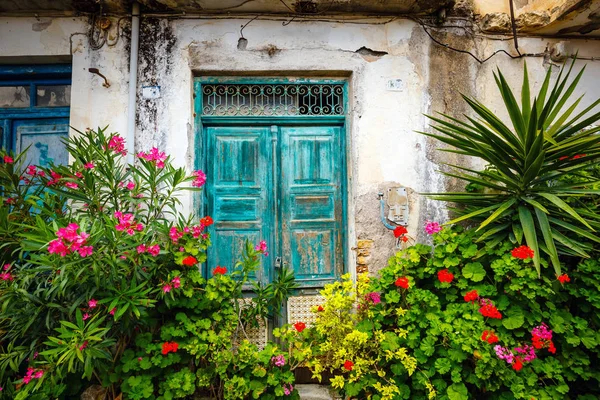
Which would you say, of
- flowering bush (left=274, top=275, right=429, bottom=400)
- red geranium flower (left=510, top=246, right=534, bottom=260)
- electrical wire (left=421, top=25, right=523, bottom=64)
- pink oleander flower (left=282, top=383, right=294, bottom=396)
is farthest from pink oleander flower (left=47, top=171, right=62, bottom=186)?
electrical wire (left=421, top=25, right=523, bottom=64)

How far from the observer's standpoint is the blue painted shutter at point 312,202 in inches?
161

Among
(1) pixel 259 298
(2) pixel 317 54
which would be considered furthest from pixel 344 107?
(1) pixel 259 298

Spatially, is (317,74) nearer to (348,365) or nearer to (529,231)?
(529,231)

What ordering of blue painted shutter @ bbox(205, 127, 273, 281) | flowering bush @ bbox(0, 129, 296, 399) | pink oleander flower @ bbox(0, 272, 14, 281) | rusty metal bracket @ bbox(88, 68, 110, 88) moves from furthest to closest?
blue painted shutter @ bbox(205, 127, 273, 281)
rusty metal bracket @ bbox(88, 68, 110, 88)
pink oleander flower @ bbox(0, 272, 14, 281)
flowering bush @ bbox(0, 129, 296, 399)

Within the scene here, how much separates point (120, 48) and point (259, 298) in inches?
107

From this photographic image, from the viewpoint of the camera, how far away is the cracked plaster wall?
3992mm

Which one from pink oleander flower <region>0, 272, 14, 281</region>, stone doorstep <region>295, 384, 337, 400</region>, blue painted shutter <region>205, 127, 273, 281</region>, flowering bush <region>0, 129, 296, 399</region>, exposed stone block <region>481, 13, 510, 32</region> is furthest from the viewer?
exposed stone block <region>481, 13, 510, 32</region>

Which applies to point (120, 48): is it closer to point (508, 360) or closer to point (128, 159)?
point (128, 159)

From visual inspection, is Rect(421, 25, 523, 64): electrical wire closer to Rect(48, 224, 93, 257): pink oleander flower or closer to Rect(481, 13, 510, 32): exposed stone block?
Rect(481, 13, 510, 32): exposed stone block

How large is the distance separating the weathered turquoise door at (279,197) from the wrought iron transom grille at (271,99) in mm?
162

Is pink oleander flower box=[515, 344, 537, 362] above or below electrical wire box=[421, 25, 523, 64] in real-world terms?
below

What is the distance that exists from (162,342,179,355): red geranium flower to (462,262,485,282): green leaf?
2292mm

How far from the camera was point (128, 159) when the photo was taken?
391 cm

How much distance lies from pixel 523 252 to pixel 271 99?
2620mm
